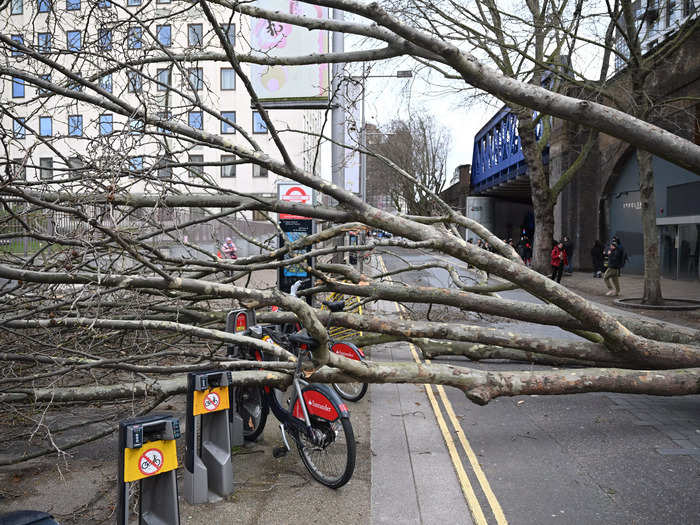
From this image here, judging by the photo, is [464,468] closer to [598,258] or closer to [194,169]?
[194,169]

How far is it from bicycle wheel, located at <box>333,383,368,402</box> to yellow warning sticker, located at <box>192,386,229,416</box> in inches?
109

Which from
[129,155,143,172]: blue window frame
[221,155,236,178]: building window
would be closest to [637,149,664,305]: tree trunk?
[221,155,236,178]: building window

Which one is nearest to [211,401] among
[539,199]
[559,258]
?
[559,258]

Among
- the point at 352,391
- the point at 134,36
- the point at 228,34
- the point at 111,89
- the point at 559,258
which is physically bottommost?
the point at 352,391

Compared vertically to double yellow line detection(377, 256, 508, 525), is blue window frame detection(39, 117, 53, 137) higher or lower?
higher

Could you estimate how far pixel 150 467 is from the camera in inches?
130

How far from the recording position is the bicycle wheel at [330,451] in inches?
175

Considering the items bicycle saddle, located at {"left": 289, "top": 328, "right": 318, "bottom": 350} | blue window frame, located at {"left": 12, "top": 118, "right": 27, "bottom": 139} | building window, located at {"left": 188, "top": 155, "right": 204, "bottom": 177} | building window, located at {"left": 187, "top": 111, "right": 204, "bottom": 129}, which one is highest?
building window, located at {"left": 187, "top": 111, "right": 204, "bottom": 129}

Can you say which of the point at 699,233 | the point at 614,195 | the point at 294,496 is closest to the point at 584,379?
the point at 294,496

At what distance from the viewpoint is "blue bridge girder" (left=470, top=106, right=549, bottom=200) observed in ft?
109

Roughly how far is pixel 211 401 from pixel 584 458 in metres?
3.48

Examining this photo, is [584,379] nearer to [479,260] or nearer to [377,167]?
[479,260]

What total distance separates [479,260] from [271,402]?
2441mm

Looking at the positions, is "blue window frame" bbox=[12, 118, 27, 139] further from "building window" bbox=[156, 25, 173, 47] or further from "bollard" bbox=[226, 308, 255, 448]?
"bollard" bbox=[226, 308, 255, 448]
